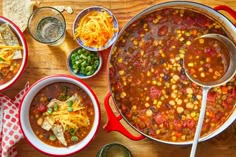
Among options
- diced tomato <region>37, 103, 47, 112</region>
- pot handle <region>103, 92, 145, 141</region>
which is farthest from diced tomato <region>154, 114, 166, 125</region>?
diced tomato <region>37, 103, 47, 112</region>

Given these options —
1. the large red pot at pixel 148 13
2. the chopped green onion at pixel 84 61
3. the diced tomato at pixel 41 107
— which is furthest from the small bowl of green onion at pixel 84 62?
the diced tomato at pixel 41 107

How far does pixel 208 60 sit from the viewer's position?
3209mm

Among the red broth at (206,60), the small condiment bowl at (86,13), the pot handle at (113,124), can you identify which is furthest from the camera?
the small condiment bowl at (86,13)

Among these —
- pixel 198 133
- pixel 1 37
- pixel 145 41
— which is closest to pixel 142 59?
pixel 145 41

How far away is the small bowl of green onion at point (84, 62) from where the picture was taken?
3.32 metres

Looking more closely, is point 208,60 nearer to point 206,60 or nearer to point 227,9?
point 206,60

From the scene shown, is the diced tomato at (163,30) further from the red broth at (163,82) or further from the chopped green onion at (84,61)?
the chopped green onion at (84,61)

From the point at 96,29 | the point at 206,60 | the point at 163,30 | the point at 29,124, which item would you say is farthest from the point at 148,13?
the point at 29,124

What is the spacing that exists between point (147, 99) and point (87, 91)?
0.37 metres

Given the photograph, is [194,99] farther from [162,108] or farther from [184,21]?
[184,21]

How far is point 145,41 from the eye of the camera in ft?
10.7

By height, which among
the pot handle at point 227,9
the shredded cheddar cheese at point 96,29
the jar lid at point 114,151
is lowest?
the jar lid at point 114,151

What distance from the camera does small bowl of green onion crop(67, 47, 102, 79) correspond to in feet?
10.9

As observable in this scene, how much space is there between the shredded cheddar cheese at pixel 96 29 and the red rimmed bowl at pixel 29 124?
0.87 ft
